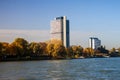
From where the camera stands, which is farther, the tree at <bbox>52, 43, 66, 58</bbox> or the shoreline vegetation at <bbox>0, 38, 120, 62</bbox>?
the tree at <bbox>52, 43, 66, 58</bbox>

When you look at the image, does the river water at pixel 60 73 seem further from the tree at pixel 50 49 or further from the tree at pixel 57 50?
the tree at pixel 50 49

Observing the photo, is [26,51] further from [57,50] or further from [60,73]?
[60,73]

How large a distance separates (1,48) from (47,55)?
41.7m

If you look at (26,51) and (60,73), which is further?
(26,51)

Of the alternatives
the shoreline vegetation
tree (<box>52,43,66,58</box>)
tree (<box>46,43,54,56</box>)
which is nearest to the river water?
the shoreline vegetation

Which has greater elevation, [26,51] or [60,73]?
[26,51]

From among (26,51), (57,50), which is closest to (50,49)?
(57,50)

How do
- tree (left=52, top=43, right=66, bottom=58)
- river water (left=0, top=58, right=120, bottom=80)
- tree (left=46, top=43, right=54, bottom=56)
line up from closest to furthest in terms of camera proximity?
river water (left=0, top=58, right=120, bottom=80) → tree (left=52, top=43, right=66, bottom=58) → tree (left=46, top=43, right=54, bottom=56)

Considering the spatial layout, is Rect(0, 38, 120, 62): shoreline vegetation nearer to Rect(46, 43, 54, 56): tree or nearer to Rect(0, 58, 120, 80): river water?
Rect(46, 43, 54, 56): tree

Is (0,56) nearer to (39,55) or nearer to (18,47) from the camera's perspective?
(18,47)

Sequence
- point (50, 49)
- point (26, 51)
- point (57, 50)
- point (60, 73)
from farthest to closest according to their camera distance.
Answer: point (50, 49), point (57, 50), point (26, 51), point (60, 73)

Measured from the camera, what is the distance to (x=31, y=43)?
167 m

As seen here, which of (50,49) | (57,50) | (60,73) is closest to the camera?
(60,73)

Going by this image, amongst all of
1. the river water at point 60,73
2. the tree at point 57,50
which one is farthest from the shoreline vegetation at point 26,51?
the river water at point 60,73
